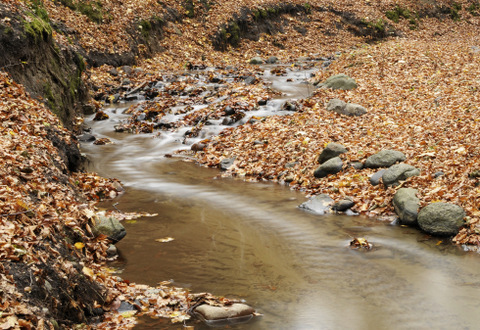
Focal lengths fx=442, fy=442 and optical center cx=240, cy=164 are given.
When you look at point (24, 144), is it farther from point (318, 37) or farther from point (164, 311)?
point (318, 37)

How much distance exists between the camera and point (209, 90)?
19.0m

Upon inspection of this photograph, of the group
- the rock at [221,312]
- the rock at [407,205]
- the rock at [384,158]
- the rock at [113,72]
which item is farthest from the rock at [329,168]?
the rock at [113,72]

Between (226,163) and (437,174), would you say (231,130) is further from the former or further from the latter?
(437,174)

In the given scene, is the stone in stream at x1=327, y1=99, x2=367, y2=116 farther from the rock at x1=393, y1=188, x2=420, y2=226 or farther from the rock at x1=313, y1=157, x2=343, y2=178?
the rock at x1=393, y1=188, x2=420, y2=226

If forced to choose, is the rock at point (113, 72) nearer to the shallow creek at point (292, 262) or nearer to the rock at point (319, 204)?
the shallow creek at point (292, 262)

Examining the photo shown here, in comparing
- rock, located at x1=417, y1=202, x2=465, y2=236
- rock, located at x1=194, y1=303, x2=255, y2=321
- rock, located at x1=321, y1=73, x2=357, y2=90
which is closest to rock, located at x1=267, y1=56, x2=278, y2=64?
rock, located at x1=321, y1=73, x2=357, y2=90

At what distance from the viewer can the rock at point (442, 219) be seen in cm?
726

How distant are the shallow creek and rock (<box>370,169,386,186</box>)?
119 cm

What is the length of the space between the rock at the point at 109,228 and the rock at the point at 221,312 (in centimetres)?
241

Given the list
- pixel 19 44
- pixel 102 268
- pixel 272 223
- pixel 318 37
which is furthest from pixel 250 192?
pixel 318 37

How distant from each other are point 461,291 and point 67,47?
15.0 metres

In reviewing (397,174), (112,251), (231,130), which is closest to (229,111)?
(231,130)

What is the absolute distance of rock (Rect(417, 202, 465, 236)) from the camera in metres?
7.26

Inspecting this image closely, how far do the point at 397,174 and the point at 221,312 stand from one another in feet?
17.9
